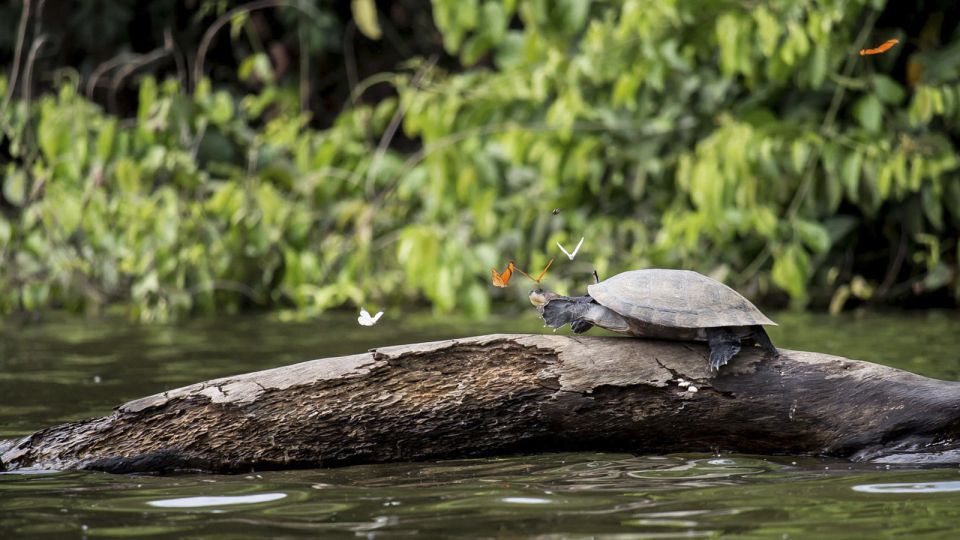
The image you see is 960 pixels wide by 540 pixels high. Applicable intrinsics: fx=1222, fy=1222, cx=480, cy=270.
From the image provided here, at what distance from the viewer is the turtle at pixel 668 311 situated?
3678 mm

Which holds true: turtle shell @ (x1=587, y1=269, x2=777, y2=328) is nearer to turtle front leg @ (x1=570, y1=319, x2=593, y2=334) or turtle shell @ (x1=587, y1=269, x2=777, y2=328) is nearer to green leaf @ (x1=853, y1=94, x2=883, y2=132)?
turtle front leg @ (x1=570, y1=319, x2=593, y2=334)

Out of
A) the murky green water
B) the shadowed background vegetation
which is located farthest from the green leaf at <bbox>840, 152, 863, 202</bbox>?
the murky green water

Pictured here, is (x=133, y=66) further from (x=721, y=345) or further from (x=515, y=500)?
(x=515, y=500)

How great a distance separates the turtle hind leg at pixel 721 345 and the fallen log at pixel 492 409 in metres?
0.06

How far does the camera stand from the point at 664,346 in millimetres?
3820

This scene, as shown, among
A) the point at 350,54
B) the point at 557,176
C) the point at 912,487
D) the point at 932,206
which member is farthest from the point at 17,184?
the point at 912,487

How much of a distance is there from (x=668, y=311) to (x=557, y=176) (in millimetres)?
5615

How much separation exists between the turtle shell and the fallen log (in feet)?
0.49

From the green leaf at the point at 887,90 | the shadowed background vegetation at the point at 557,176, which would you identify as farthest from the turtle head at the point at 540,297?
the green leaf at the point at 887,90

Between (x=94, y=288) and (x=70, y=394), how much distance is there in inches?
184

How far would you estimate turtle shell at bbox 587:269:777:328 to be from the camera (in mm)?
3672

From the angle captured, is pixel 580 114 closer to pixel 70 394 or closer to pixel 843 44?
pixel 843 44

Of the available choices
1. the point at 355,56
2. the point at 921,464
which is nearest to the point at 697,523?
the point at 921,464

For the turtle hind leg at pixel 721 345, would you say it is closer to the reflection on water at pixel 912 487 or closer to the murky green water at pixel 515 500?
the murky green water at pixel 515 500
